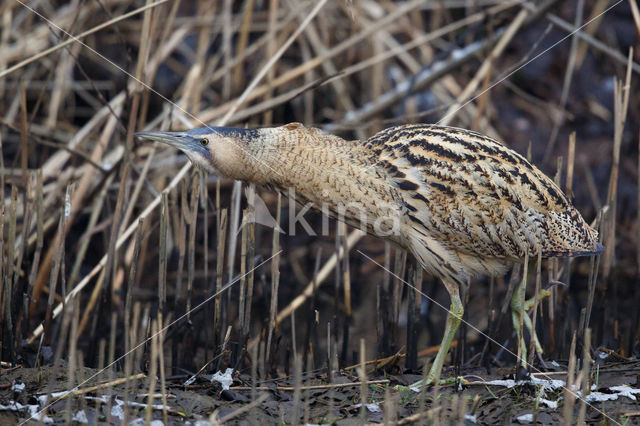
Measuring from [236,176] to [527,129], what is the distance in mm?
3983

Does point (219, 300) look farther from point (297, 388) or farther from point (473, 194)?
point (473, 194)

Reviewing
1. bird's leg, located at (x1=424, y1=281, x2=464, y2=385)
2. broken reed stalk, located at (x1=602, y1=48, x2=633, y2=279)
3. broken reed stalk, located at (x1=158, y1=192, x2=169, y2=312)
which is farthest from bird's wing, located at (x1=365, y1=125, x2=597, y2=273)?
broken reed stalk, located at (x1=158, y1=192, x2=169, y2=312)

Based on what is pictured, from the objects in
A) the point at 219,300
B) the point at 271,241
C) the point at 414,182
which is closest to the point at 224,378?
the point at 219,300

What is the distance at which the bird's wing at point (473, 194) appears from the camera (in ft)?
10.7

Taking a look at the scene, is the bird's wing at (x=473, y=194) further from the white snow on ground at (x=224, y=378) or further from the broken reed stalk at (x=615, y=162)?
the white snow on ground at (x=224, y=378)

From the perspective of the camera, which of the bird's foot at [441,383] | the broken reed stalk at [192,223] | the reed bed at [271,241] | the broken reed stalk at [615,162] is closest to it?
the reed bed at [271,241]

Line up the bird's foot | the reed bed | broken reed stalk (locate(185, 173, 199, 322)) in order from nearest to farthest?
the reed bed, the bird's foot, broken reed stalk (locate(185, 173, 199, 322))

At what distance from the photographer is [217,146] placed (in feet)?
10.7

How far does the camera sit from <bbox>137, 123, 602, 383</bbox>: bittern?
3244 millimetres

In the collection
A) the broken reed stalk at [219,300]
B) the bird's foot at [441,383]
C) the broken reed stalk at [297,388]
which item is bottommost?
the bird's foot at [441,383]

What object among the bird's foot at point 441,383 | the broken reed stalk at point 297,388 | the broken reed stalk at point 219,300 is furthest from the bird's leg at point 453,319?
the broken reed stalk at point 219,300

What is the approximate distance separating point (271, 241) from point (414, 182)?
252cm

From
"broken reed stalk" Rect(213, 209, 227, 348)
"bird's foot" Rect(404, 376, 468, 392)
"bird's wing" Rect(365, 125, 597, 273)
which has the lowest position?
A: "bird's foot" Rect(404, 376, 468, 392)

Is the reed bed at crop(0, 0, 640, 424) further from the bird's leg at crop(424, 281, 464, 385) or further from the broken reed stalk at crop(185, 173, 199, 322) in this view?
the bird's leg at crop(424, 281, 464, 385)
